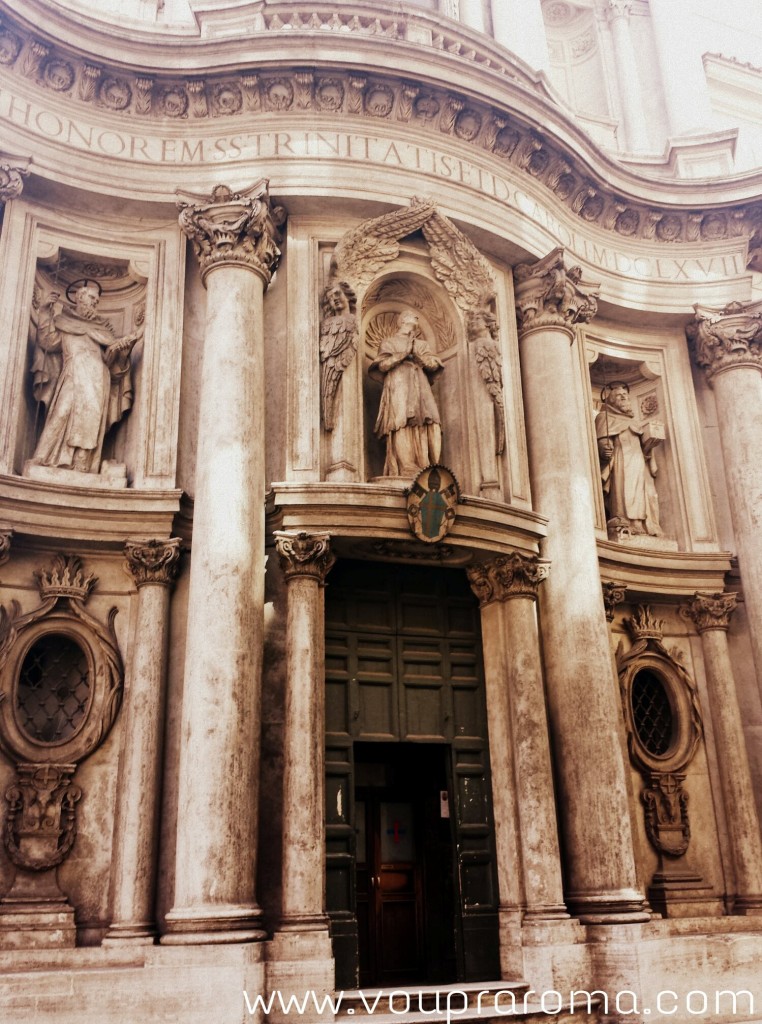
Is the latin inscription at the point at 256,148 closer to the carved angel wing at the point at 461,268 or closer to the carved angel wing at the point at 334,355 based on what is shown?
the carved angel wing at the point at 461,268

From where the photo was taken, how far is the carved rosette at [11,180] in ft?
38.1

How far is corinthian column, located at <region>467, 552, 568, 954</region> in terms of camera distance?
11031 millimetres

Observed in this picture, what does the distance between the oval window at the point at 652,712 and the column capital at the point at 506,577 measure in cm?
260

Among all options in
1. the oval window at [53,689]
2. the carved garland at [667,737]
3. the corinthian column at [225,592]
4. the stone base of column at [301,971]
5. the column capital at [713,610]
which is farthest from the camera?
the column capital at [713,610]

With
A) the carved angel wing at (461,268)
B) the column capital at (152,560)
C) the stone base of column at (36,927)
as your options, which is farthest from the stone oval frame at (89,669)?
the carved angel wing at (461,268)

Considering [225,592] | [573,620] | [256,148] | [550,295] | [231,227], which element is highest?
[256,148]

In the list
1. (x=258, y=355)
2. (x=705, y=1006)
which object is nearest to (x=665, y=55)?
(x=258, y=355)

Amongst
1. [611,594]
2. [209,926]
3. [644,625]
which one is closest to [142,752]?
[209,926]

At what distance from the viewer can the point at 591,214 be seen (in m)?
15.0

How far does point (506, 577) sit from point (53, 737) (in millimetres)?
5362

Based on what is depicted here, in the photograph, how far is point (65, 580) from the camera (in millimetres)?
11086

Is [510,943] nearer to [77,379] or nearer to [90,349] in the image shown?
[77,379]

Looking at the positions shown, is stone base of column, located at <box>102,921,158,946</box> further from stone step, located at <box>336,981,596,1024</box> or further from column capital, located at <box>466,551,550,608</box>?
column capital, located at <box>466,551,550,608</box>

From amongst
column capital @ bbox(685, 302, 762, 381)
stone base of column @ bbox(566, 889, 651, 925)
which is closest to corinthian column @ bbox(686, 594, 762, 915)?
stone base of column @ bbox(566, 889, 651, 925)
